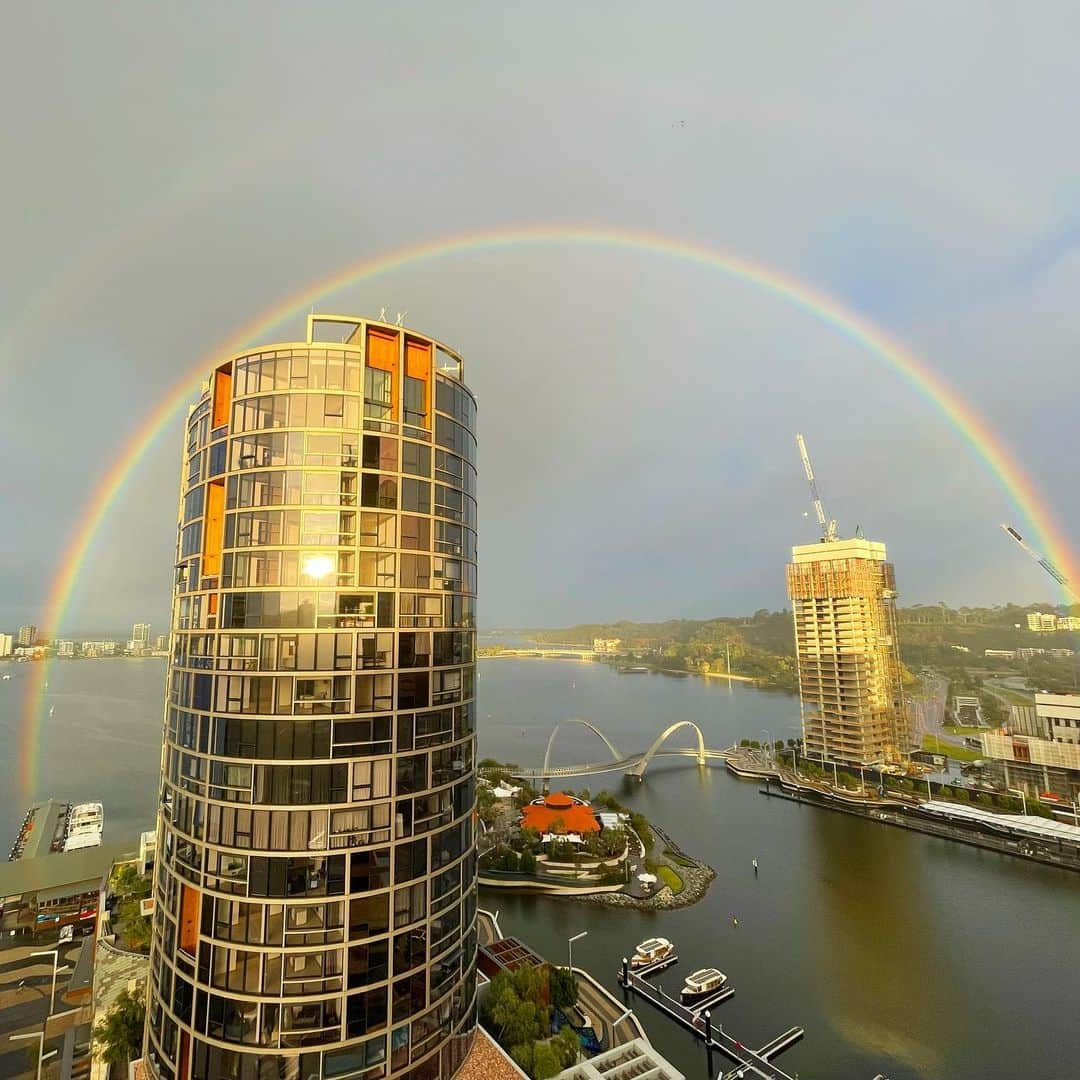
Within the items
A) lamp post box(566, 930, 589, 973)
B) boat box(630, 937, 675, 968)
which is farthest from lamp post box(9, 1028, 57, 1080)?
boat box(630, 937, 675, 968)

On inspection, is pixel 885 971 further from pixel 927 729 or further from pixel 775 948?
pixel 927 729

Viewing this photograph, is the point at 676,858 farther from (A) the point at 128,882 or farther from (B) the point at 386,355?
(B) the point at 386,355

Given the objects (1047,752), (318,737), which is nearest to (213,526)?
(318,737)

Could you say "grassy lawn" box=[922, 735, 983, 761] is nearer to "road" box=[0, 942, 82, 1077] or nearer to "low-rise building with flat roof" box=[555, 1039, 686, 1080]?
"low-rise building with flat roof" box=[555, 1039, 686, 1080]

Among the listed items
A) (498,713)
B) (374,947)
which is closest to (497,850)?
(374,947)

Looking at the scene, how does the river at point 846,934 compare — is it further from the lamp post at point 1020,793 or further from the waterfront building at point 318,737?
the waterfront building at point 318,737
